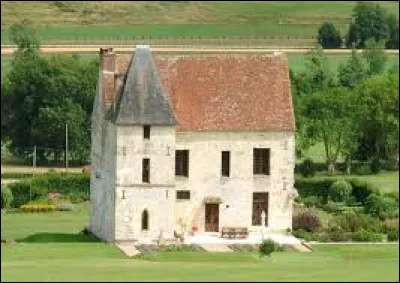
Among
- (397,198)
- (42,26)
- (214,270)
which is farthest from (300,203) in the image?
(42,26)

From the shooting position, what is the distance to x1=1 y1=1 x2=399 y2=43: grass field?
15875 cm

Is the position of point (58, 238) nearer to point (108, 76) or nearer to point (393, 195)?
point (108, 76)

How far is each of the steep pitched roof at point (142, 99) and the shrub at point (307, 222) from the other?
685 cm

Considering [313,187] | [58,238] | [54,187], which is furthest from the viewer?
[54,187]

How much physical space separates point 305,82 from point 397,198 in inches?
1253

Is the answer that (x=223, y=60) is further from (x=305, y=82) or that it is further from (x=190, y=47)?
(x=190, y=47)

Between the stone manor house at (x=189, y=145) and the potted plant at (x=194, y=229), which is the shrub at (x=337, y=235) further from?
the potted plant at (x=194, y=229)

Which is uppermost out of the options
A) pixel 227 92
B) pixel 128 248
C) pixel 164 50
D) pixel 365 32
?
pixel 365 32

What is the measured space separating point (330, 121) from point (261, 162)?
24.7 meters

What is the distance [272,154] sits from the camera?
7919 cm

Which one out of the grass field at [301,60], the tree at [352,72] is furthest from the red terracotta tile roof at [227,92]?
the grass field at [301,60]

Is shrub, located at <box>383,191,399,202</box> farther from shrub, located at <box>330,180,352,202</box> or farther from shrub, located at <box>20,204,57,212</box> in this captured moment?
shrub, located at <box>20,204,57,212</box>

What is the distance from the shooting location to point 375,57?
447 feet

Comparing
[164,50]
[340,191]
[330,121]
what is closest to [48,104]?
[330,121]
